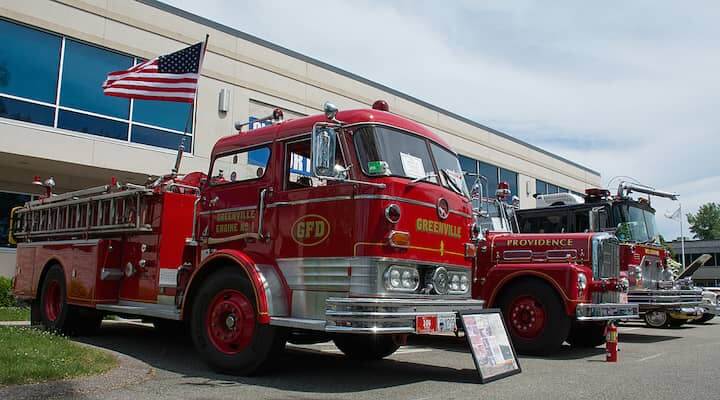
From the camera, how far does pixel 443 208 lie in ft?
21.6

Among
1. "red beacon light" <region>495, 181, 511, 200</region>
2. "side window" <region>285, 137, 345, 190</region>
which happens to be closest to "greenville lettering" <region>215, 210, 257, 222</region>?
"side window" <region>285, 137, 345, 190</region>

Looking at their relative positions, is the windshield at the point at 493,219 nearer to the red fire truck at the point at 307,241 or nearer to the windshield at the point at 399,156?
the red fire truck at the point at 307,241

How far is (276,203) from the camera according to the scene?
6703mm

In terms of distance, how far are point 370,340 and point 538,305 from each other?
3.09 m

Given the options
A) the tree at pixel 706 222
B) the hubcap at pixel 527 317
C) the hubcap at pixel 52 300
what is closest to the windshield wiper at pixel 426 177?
the hubcap at pixel 527 317

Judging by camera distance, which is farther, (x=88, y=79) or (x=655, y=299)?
(x=88, y=79)

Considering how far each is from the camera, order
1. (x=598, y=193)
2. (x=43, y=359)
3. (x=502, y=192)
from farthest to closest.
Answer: (x=598, y=193) → (x=502, y=192) → (x=43, y=359)

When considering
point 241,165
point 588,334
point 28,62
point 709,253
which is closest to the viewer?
point 241,165

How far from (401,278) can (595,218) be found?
7.20m

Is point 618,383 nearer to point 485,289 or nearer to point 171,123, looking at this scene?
point 485,289

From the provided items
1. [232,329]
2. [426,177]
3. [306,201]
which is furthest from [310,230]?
[232,329]

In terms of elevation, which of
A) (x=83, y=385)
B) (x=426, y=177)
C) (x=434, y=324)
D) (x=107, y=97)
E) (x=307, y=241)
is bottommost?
(x=83, y=385)

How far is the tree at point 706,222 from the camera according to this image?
4213 inches

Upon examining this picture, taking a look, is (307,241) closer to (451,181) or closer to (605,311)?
(451,181)
